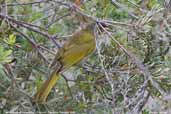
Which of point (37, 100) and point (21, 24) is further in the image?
point (21, 24)

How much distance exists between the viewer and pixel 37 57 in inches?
99.0

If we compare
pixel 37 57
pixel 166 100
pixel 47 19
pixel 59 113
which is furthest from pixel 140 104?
pixel 47 19

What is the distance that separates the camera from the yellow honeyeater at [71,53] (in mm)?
2301

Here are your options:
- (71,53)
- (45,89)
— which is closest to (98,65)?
(71,53)

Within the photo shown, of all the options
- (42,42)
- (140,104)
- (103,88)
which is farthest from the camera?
(42,42)

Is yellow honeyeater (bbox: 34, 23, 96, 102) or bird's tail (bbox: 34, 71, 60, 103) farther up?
yellow honeyeater (bbox: 34, 23, 96, 102)

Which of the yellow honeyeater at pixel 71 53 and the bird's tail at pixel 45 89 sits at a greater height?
the yellow honeyeater at pixel 71 53

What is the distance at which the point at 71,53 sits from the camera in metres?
2.44

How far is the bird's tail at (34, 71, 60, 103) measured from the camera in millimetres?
2277

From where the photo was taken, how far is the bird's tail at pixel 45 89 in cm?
228

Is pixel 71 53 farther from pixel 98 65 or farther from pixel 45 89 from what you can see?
pixel 45 89

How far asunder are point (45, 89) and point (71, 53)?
0.24 meters

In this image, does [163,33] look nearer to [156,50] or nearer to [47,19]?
[156,50]

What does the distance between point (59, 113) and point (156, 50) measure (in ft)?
1.66
